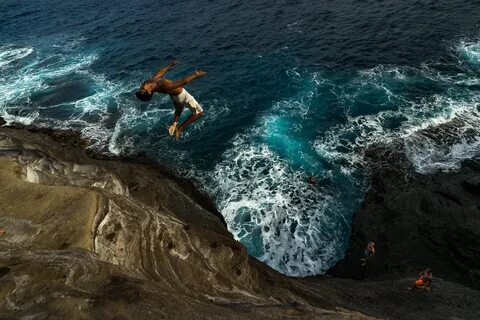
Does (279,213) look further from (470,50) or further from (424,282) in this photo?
(470,50)

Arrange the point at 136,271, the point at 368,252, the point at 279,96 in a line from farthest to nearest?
the point at 279,96 → the point at 368,252 → the point at 136,271

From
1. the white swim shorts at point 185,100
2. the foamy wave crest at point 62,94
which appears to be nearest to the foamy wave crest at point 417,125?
the white swim shorts at point 185,100

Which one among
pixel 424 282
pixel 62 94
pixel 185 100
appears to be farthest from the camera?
pixel 62 94

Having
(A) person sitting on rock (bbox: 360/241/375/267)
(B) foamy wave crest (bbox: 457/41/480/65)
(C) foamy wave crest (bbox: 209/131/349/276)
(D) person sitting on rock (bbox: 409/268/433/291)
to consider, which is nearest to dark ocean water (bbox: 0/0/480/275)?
(C) foamy wave crest (bbox: 209/131/349/276)

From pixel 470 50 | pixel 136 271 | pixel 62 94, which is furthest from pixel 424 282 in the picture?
pixel 62 94

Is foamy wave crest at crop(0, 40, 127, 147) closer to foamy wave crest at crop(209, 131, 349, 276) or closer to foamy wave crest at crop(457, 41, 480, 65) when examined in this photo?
foamy wave crest at crop(209, 131, 349, 276)

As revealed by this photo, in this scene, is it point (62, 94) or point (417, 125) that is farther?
point (62, 94)
